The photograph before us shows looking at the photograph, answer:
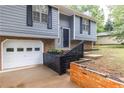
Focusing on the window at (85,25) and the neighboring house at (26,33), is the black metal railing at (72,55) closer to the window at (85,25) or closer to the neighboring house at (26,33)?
the neighboring house at (26,33)

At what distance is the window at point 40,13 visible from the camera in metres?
8.53

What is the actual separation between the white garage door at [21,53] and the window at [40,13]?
1.37 meters

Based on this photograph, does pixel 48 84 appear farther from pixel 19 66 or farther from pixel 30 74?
pixel 19 66

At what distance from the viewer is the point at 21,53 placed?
28.0 ft

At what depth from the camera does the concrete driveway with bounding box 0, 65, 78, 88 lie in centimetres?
578

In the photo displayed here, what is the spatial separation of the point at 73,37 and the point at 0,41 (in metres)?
5.87

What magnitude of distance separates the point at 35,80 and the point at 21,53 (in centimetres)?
263

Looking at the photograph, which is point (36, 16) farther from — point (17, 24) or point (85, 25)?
point (85, 25)

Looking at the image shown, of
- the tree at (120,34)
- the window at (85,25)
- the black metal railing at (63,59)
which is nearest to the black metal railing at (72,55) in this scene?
the black metal railing at (63,59)

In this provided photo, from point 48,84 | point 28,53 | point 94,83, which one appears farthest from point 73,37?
point 94,83

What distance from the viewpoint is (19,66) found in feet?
27.7

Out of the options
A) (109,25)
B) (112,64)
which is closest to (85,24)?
(112,64)

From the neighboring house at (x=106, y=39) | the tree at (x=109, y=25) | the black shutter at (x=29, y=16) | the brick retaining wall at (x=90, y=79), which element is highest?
the tree at (x=109, y=25)

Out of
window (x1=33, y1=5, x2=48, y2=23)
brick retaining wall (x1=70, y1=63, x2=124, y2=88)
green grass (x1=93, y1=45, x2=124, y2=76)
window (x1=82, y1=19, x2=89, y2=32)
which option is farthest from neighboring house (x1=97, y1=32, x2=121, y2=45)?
brick retaining wall (x1=70, y1=63, x2=124, y2=88)
